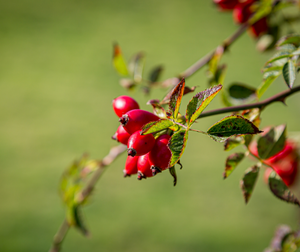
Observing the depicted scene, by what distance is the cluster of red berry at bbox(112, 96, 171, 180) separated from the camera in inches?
20.0

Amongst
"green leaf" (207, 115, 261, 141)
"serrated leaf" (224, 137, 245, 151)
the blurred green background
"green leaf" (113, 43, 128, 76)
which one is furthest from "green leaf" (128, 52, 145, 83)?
the blurred green background

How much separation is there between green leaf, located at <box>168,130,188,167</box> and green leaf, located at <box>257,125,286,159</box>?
267 millimetres

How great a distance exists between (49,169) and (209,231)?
2011mm

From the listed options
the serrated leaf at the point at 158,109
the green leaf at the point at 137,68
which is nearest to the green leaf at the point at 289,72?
the serrated leaf at the point at 158,109

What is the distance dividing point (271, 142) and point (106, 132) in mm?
3987

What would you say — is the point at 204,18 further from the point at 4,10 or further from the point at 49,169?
the point at 49,169

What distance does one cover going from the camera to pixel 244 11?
1009mm

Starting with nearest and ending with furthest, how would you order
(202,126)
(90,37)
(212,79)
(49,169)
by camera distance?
(212,79), (49,169), (202,126), (90,37)

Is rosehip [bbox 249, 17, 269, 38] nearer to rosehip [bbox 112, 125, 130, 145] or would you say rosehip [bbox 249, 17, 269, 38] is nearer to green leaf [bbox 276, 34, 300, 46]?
green leaf [bbox 276, 34, 300, 46]

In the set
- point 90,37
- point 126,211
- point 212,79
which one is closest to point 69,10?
point 90,37

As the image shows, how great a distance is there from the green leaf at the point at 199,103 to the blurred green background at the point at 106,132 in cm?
160

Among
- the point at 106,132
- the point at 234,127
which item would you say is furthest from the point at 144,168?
the point at 106,132

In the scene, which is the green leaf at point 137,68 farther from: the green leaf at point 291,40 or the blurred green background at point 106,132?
the blurred green background at point 106,132

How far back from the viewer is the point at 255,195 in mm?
3492
